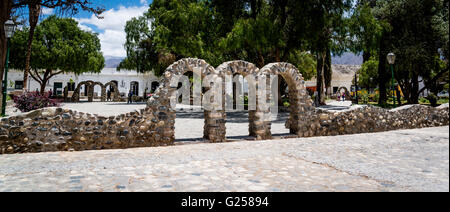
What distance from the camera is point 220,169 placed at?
4816 mm

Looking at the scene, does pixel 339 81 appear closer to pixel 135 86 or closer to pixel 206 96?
pixel 135 86

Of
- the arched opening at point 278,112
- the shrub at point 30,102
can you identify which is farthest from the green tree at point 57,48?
the arched opening at point 278,112

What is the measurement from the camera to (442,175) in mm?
1366

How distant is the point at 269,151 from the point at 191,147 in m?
2.04

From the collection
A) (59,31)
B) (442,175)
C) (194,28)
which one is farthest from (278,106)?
(59,31)

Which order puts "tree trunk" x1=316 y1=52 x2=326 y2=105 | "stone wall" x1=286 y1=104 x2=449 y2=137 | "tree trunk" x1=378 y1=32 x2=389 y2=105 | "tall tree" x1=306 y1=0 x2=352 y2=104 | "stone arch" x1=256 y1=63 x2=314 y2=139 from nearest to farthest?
"stone arch" x1=256 y1=63 x2=314 y2=139 < "stone wall" x1=286 y1=104 x2=449 y2=137 < "tall tree" x1=306 y1=0 x2=352 y2=104 < "tree trunk" x1=378 y1=32 x2=389 y2=105 < "tree trunk" x1=316 y1=52 x2=326 y2=105

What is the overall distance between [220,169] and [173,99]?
347cm

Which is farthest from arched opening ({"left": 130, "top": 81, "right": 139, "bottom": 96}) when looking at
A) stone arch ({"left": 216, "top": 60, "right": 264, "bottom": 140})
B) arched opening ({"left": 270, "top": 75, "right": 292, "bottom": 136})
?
stone arch ({"left": 216, "top": 60, "right": 264, "bottom": 140})

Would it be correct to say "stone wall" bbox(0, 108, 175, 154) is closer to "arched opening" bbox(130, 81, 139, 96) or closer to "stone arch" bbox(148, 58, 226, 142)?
"stone arch" bbox(148, 58, 226, 142)

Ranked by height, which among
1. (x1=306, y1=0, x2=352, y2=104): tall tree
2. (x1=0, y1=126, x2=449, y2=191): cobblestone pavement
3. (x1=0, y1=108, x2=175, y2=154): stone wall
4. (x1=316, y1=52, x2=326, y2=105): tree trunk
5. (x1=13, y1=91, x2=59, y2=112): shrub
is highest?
(x1=306, y1=0, x2=352, y2=104): tall tree

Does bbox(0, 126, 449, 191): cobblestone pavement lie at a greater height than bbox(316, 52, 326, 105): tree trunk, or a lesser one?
lesser

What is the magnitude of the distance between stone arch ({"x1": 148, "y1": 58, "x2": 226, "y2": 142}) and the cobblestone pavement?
1057mm

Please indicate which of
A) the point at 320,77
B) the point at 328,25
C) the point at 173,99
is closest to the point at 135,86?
the point at 320,77

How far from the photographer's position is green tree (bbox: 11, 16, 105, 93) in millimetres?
30781
